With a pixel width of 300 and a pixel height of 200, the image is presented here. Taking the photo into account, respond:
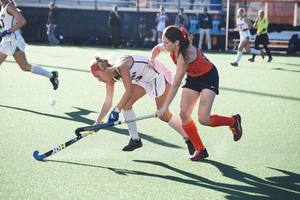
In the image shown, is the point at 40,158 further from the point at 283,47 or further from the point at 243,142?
the point at 283,47

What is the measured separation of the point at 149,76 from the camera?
11.4 feet

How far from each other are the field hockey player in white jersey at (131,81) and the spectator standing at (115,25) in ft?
43.7

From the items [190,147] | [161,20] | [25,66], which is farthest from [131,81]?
[161,20]

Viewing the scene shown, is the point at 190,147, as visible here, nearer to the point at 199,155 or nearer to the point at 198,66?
the point at 199,155

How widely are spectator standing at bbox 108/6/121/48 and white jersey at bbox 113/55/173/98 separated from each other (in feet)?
43.7

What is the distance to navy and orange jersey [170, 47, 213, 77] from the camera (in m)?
3.25

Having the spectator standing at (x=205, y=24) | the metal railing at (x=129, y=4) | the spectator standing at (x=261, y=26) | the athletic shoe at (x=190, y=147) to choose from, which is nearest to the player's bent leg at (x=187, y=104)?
the athletic shoe at (x=190, y=147)

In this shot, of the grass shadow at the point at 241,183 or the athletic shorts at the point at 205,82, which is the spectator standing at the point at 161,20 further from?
the grass shadow at the point at 241,183

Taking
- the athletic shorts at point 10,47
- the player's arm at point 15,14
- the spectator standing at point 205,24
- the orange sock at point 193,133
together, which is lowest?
the orange sock at point 193,133

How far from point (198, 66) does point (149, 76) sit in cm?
52

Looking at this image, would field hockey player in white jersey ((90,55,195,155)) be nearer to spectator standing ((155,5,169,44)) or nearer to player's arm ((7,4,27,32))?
player's arm ((7,4,27,32))

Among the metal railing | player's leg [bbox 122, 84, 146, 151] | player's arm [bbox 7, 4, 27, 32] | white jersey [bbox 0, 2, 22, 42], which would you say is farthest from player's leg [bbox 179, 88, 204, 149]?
the metal railing

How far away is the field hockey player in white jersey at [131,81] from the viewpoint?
3096 mm

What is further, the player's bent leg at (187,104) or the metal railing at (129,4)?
the metal railing at (129,4)
